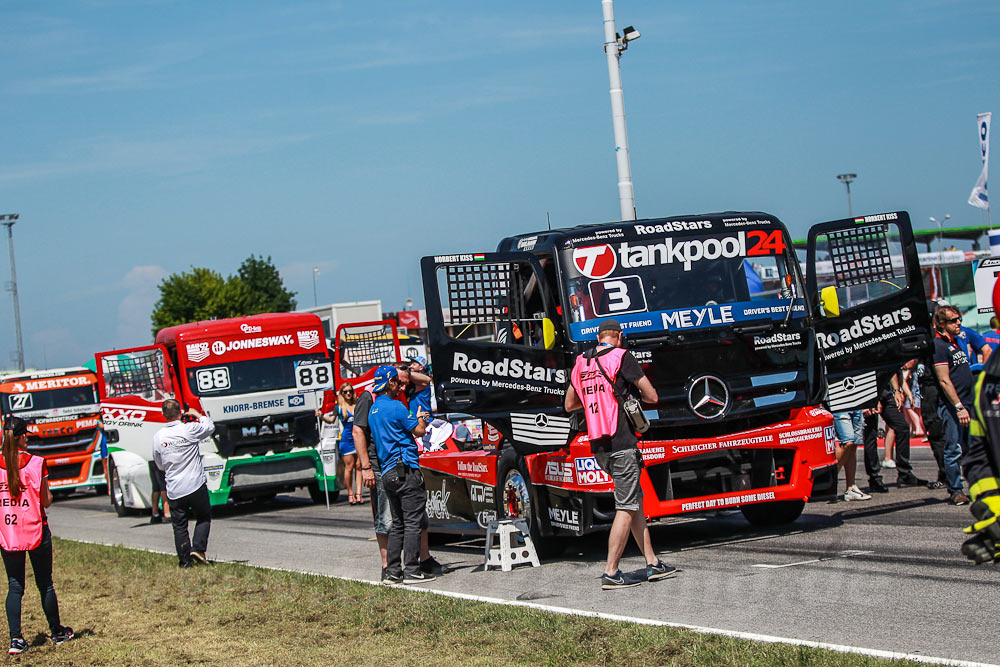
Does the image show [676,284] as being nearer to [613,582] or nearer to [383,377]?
[383,377]

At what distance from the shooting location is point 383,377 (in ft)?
34.4

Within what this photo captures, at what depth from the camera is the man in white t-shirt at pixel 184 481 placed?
12.6 metres

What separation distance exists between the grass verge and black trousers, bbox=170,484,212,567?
938 millimetres

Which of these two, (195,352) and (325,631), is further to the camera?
(195,352)

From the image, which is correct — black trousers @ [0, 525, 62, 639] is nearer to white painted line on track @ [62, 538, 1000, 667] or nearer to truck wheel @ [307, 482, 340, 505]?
white painted line on track @ [62, 538, 1000, 667]

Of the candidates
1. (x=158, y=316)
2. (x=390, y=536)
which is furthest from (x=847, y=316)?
(x=158, y=316)

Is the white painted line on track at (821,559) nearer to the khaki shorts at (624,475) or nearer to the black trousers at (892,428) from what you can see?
the khaki shorts at (624,475)

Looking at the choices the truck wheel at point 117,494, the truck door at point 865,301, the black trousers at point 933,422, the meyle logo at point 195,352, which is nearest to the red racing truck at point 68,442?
the truck wheel at point 117,494

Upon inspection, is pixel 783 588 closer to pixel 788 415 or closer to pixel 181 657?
pixel 788 415

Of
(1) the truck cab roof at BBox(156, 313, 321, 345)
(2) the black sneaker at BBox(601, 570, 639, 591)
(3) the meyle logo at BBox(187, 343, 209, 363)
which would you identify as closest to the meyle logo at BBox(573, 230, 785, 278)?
(2) the black sneaker at BBox(601, 570, 639, 591)

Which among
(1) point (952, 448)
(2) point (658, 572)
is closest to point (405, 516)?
(2) point (658, 572)

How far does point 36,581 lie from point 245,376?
35.2 feet

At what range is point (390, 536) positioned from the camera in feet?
34.1

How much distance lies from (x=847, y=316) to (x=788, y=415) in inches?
43.6
